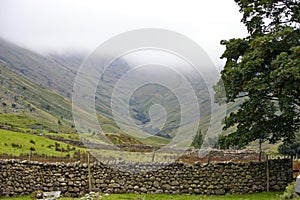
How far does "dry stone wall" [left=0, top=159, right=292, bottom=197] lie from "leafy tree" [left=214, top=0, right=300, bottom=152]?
73.8 inches

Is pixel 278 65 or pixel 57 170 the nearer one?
pixel 278 65

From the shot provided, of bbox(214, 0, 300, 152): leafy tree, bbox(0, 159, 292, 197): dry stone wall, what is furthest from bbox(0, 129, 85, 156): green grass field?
bbox(214, 0, 300, 152): leafy tree

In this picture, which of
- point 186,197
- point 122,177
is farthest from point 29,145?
point 186,197

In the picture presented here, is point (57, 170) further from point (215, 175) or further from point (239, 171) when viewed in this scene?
point (239, 171)

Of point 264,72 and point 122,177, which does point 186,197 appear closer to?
point 122,177

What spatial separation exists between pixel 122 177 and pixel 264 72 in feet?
32.6

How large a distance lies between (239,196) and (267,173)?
7.49ft

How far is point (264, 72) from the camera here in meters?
17.4

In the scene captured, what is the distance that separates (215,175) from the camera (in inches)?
819

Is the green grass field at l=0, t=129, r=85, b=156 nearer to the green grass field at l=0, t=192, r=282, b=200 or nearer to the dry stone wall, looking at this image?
the dry stone wall

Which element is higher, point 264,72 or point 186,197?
point 264,72

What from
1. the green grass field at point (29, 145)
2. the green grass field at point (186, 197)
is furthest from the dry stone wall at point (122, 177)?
the green grass field at point (29, 145)

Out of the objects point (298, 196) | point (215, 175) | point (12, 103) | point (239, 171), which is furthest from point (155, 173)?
point (12, 103)

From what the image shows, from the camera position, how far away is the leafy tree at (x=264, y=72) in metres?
15.9
